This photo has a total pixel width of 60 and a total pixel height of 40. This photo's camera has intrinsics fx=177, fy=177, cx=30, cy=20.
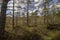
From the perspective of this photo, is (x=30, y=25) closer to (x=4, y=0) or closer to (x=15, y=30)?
(x=15, y=30)

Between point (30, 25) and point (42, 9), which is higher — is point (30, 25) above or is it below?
below

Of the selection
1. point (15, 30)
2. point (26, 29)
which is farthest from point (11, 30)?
point (26, 29)

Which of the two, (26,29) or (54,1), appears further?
(54,1)

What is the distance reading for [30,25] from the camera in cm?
540

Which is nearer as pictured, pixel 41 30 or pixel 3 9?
pixel 3 9

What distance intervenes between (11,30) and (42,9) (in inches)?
50.5

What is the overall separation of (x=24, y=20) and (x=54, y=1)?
114cm

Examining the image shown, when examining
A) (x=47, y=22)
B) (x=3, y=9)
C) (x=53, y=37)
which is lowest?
(x=53, y=37)

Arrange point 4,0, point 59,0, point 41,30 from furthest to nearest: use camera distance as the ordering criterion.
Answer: point 59,0 → point 41,30 → point 4,0

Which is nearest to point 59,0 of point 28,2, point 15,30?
point 28,2

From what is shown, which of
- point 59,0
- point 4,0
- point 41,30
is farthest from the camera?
point 59,0

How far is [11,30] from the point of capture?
16.4 feet

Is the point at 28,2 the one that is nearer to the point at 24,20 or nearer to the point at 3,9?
the point at 24,20

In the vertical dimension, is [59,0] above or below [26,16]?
above
